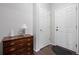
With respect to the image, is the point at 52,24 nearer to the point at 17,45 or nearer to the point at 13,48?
the point at 17,45


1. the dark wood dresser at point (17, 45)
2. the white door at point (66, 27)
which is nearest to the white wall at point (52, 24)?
the white door at point (66, 27)

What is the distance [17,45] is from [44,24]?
65.3 inches

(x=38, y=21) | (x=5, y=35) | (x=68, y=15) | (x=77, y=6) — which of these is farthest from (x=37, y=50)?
(x=77, y=6)

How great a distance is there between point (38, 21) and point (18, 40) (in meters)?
1.14

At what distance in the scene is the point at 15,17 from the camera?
2674 mm

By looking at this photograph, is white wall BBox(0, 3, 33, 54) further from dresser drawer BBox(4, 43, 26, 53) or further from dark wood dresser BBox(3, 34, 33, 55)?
dresser drawer BBox(4, 43, 26, 53)

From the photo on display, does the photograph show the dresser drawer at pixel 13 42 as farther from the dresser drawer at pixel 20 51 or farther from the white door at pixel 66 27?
the white door at pixel 66 27

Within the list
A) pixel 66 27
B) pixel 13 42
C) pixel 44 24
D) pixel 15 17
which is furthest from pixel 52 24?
pixel 13 42

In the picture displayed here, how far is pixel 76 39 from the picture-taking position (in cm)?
281

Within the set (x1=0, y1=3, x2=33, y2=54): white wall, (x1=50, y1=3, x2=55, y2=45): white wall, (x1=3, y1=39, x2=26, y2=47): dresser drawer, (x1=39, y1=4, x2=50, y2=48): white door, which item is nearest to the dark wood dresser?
(x1=3, y1=39, x2=26, y2=47): dresser drawer

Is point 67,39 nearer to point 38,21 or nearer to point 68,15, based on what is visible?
point 68,15

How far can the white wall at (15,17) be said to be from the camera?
7.85ft

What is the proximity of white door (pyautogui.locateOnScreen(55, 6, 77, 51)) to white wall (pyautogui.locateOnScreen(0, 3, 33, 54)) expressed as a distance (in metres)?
1.25

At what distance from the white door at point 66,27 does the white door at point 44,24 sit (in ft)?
1.32
